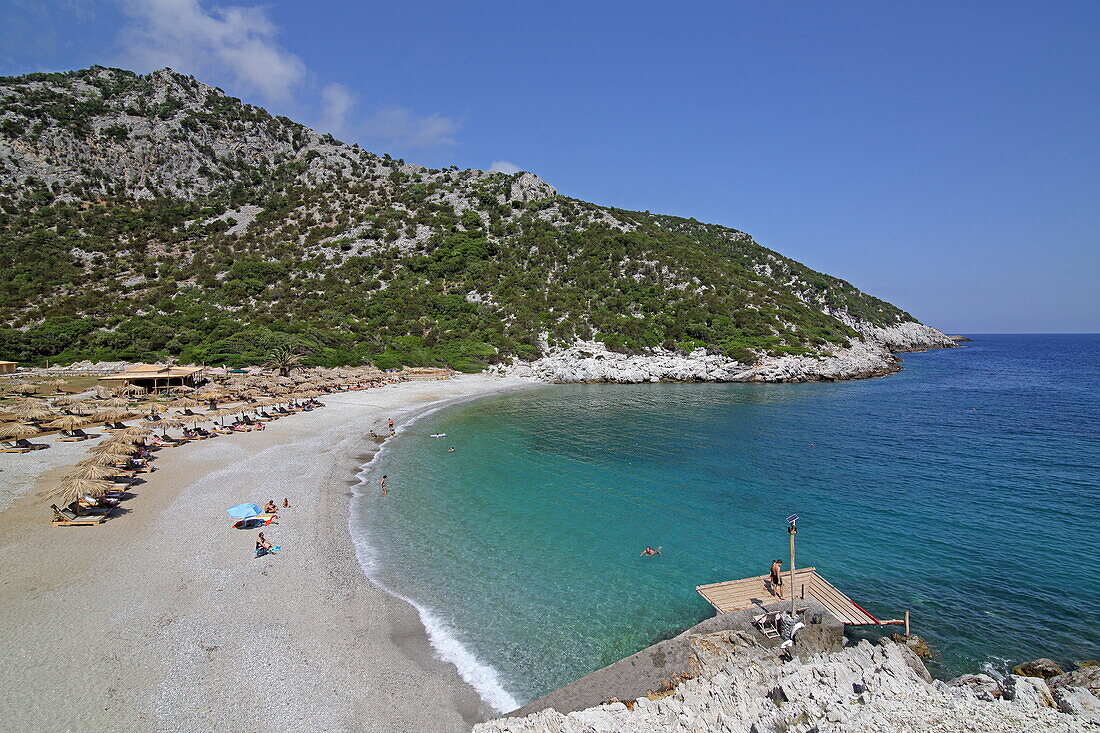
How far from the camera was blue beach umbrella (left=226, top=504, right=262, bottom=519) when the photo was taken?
53.6ft

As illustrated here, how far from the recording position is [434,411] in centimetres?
4041

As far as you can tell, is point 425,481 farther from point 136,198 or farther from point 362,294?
point 136,198

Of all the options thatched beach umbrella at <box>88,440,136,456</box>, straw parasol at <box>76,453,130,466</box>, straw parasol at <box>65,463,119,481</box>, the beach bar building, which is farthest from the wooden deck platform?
the beach bar building

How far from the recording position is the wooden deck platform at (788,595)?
11914 mm

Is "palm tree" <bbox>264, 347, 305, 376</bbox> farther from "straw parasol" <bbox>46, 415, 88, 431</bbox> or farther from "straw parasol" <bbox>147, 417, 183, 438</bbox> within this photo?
"straw parasol" <bbox>46, 415, 88, 431</bbox>

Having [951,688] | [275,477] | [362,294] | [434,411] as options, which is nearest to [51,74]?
[362,294]

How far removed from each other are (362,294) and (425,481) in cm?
5783

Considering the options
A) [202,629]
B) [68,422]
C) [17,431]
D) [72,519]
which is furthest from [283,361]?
[202,629]

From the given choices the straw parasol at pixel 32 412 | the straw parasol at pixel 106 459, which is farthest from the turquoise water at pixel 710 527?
the straw parasol at pixel 32 412

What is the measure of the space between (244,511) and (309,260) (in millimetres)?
74834

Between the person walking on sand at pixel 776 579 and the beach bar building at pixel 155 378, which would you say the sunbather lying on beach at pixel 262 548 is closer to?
the person walking on sand at pixel 776 579

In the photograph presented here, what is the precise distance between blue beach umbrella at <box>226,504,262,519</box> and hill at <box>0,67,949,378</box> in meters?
41.4

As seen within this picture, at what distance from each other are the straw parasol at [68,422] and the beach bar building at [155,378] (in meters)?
14.5

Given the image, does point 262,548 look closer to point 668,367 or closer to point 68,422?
point 68,422
